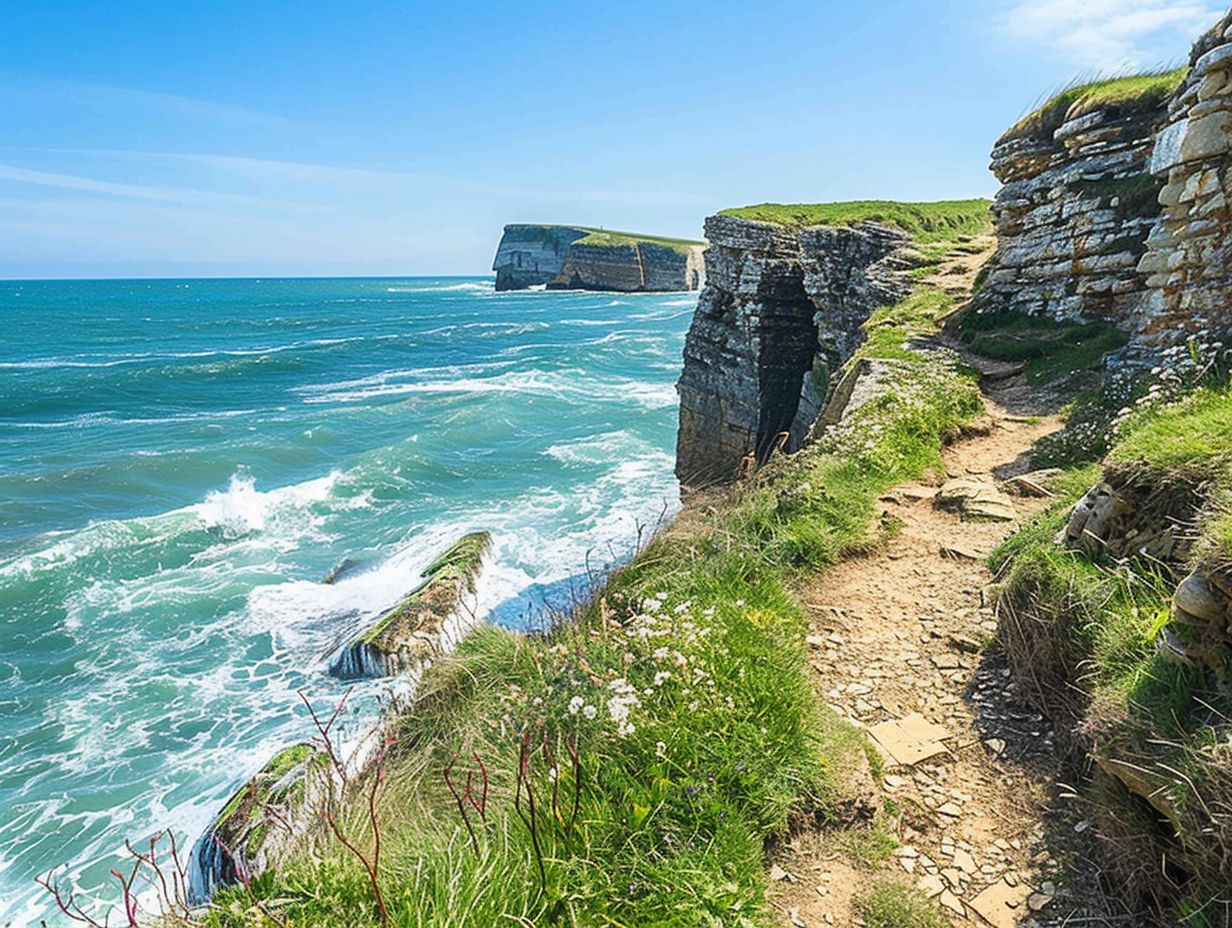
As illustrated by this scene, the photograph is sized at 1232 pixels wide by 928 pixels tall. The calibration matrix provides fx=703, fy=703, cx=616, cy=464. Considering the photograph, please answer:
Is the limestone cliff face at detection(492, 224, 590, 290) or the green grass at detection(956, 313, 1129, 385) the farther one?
the limestone cliff face at detection(492, 224, 590, 290)

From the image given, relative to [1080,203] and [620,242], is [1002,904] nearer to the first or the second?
[1080,203]

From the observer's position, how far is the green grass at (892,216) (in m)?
22.5

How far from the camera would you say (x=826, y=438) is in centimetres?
985

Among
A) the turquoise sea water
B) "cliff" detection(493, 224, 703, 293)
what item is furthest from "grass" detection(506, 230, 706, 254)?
the turquoise sea water

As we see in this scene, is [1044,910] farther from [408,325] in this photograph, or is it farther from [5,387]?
[408,325]

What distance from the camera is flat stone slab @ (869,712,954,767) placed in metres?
4.25

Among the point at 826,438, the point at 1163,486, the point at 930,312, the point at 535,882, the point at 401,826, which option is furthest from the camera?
the point at 930,312

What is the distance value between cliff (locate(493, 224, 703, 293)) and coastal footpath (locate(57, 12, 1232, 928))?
433ft

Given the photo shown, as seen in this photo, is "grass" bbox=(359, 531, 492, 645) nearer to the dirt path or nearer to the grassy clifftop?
the dirt path

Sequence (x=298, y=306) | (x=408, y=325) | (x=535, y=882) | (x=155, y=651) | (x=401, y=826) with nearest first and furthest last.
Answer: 1. (x=535, y=882)
2. (x=401, y=826)
3. (x=155, y=651)
4. (x=408, y=325)
5. (x=298, y=306)

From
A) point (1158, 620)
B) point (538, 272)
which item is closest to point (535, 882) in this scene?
point (1158, 620)

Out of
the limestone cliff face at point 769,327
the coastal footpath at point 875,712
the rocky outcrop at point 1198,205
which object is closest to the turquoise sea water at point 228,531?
the limestone cliff face at point 769,327

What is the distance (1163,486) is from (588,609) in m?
4.02

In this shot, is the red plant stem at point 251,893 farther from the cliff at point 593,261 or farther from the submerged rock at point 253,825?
the cliff at point 593,261
